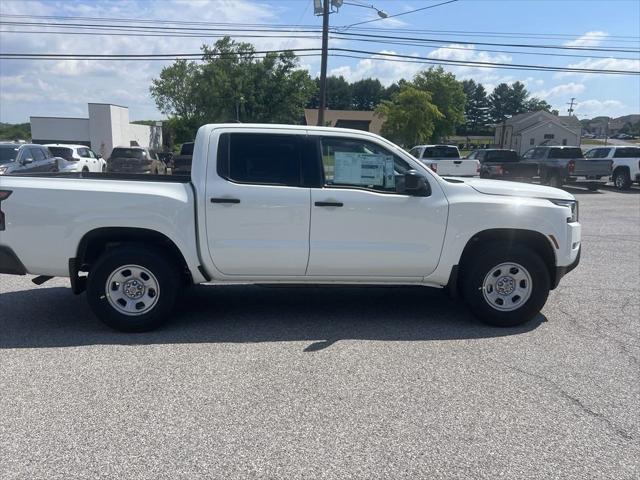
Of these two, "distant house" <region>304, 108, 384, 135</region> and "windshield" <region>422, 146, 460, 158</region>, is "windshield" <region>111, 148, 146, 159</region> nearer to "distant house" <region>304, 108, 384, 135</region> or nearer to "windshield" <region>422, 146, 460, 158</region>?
"windshield" <region>422, 146, 460, 158</region>

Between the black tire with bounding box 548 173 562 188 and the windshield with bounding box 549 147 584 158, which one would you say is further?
the windshield with bounding box 549 147 584 158

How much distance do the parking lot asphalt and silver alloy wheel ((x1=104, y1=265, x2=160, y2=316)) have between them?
0.30 meters

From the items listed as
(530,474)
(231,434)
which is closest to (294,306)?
(231,434)

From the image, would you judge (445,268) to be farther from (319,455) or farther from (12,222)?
(12,222)

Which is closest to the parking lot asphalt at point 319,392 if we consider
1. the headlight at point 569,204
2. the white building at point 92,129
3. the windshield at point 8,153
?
the headlight at point 569,204

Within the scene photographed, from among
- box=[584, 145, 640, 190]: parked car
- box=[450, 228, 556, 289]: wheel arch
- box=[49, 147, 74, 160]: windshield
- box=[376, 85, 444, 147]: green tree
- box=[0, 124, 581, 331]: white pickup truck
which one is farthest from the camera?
box=[376, 85, 444, 147]: green tree

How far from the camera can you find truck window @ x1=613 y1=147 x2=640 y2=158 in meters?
24.0

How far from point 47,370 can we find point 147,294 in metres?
1.14

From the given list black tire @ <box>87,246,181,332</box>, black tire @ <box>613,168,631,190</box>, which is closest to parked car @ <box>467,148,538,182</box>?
black tire @ <box>613,168,631,190</box>

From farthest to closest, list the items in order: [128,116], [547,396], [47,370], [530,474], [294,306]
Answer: [128,116] < [294,306] < [47,370] < [547,396] < [530,474]

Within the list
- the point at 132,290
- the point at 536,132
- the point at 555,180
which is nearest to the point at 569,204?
the point at 132,290

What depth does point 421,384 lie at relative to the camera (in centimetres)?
400

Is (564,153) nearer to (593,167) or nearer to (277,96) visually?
(593,167)

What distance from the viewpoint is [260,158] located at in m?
5.11
